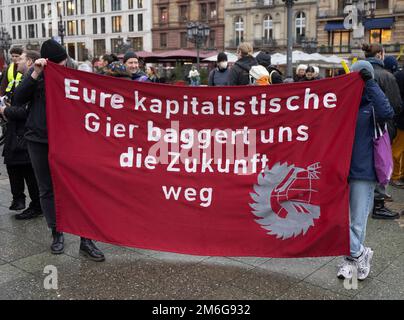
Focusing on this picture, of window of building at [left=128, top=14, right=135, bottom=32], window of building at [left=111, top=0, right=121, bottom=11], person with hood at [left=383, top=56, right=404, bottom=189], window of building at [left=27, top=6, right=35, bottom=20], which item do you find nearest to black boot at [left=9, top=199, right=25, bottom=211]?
person with hood at [left=383, top=56, right=404, bottom=189]

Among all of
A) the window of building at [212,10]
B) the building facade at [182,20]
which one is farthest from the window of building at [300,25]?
the window of building at [212,10]

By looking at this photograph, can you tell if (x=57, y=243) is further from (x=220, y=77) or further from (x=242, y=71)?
(x=220, y=77)

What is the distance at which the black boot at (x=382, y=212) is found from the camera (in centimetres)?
559

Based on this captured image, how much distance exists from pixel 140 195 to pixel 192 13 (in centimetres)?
5529

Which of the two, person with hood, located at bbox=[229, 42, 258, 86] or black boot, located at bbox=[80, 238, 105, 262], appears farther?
person with hood, located at bbox=[229, 42, 258, 86]

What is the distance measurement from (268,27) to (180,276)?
49.1 meters

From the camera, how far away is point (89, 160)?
13.0ft

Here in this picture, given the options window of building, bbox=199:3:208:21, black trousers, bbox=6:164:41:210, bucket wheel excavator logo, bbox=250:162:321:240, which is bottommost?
black trousers, bbox=6:164:41:210

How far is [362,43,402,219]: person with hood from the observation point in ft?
16.8

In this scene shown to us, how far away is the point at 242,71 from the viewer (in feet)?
21.7

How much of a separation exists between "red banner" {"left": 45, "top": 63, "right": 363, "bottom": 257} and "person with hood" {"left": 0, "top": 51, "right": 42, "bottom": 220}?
1356 mm

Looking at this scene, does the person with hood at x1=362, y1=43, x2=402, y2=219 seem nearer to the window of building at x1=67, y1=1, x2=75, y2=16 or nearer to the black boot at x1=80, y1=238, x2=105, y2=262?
the black boot at x1=80, y1=238, x2=105, y2=262

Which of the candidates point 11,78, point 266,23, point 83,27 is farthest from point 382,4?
point 11,78
